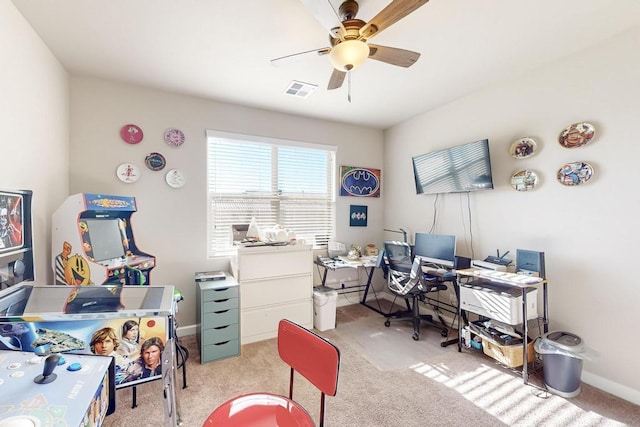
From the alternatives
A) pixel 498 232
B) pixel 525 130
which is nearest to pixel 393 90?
pixel 525 130

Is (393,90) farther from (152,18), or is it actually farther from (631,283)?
(631,283)

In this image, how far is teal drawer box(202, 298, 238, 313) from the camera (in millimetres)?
2582

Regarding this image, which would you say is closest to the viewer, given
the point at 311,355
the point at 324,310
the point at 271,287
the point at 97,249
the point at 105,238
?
the point at 311,355

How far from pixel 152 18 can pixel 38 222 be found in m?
1.68

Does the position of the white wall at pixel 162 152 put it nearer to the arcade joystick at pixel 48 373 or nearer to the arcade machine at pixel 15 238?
the arcade machine at pixel 15 238

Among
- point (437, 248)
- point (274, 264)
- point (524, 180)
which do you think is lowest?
point (274, 264)

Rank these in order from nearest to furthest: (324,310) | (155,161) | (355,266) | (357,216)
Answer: (155,161)
(324,310)
(355,266)
(357,216)

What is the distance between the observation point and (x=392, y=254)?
342 centimetres

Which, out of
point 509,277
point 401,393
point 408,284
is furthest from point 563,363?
point 408,284

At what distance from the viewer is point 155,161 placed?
2.95m

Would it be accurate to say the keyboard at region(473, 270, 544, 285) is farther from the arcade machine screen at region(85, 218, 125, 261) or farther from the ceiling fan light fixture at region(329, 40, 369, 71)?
the arcade machine screen at region(85, 218, 125, 261)

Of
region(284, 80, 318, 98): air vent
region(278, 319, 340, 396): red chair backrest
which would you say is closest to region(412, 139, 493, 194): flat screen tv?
region(284, 80, 318, 98): air vent

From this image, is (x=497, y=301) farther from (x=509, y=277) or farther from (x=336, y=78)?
(x=336, y=78)

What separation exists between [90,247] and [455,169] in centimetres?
345
